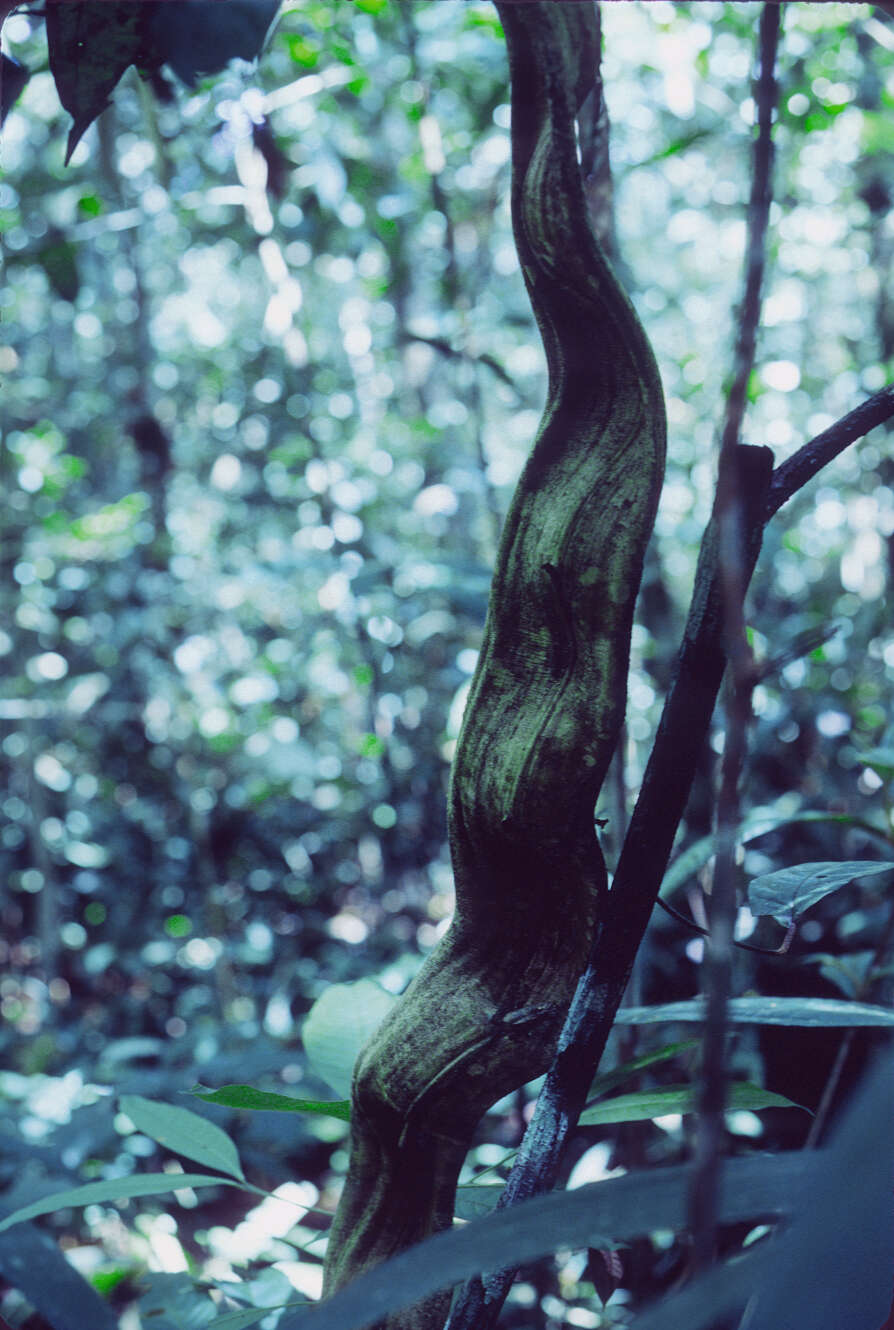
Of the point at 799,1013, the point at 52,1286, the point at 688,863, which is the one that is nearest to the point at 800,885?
the point at 799,1013

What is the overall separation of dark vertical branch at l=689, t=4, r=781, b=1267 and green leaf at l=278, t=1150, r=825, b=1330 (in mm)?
47

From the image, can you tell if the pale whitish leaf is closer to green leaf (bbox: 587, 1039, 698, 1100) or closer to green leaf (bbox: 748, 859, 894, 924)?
green leaf (bbox: 587, 1039, 698, 1100)

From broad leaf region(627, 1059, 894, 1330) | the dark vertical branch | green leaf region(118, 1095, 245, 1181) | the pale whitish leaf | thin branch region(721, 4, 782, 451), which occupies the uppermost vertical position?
thin branch region(721, 4, 782, 451)

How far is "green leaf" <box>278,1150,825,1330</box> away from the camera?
0.23 m

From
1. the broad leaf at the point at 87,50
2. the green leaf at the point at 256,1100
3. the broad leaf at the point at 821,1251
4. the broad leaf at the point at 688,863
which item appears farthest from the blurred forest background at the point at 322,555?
the broad leaf at the point at 87,50

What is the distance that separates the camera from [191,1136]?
491 millimetres

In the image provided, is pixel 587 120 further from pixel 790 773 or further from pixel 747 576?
pixel 790 773

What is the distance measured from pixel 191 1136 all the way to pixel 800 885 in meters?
0.35

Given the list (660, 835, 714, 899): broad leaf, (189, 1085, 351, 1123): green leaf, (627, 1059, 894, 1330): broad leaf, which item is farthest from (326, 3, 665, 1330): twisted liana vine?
(660, 835, 714, 899): broad leaf

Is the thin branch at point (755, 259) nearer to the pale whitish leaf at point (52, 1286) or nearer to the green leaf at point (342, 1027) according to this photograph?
the green leaf at point (342, 1027)

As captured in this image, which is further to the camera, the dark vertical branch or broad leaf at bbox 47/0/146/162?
broad leaf at bbox 47/0/146/162

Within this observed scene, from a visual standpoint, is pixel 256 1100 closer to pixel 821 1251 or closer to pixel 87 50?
pixel 821 1251

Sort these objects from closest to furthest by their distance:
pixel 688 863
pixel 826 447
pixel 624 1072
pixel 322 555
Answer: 1. pixel 826 447
2. pixel 624 1072
3. pixel 688 863
4. pixel 322 555

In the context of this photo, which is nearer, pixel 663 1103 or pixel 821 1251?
pixel 821 1251
